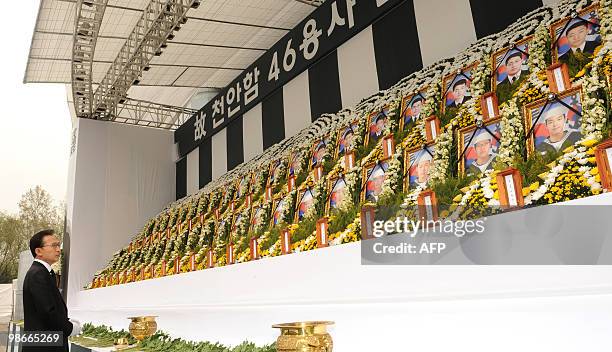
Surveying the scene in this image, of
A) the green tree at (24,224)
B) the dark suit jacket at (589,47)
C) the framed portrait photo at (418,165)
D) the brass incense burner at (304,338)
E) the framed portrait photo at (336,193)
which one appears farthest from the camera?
the green tree at (24,224)

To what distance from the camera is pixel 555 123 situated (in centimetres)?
199

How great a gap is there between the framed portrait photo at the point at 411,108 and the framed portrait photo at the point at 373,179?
387 mm

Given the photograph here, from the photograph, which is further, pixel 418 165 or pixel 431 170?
pixel 418 165

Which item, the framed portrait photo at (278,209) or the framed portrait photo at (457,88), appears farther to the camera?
the framed portrait photo at (278,209)

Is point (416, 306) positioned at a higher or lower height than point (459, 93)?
lower

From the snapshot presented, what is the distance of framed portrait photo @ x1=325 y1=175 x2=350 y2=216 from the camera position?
3.09m

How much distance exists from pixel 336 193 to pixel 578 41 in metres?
1.71

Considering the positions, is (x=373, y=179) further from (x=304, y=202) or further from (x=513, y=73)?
(x=513, y=73)

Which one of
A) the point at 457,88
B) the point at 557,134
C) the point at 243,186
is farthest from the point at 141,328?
the point at 243,186

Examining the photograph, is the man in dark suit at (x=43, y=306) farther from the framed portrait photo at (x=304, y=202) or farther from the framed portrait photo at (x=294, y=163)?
the framed portrait photo at (x=294, y=163)

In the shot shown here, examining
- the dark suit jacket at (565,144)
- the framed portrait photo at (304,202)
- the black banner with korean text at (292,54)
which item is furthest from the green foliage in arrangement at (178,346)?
the black banner with korean text at (292,54)

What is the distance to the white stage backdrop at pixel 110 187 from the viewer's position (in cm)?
681

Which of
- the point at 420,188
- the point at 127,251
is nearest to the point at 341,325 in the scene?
the point at 420,188

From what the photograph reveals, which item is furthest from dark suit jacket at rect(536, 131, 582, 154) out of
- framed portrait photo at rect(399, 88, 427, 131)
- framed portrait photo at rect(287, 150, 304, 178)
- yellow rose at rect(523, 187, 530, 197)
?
framed portrait photo at rect(287, 150, 304, 178)
